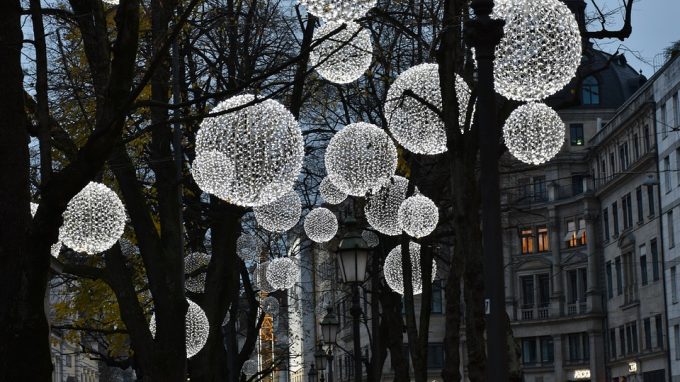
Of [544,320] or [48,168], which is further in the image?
[544,320]

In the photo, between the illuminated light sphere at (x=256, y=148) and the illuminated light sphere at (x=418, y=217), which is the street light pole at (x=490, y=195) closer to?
the illuminated light sphere at (x=256, y=148)

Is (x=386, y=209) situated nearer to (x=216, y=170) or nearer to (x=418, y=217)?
(x=418, y=217)

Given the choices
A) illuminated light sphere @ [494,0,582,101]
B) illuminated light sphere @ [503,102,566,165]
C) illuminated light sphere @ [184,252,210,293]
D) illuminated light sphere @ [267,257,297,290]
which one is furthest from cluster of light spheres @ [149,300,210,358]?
illuminated light sphere @ [267,257,297,290]

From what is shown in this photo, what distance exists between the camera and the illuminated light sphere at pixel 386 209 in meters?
19.0

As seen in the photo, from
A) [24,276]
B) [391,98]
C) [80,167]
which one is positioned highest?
[391,98]

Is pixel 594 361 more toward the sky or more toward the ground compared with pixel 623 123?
more toward the ground

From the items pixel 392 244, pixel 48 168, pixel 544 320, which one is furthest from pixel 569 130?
pixel 48 168

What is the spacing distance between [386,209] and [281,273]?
7.83m

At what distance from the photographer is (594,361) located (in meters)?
76.9

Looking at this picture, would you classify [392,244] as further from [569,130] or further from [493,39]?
[569,130]

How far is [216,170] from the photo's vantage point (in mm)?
12305

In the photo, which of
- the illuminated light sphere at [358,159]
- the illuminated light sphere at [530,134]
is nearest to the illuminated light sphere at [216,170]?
the illuminated light sphere at [530,134]

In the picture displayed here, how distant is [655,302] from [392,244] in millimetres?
35691

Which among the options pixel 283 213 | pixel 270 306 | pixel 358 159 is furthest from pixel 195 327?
pixel 270 306
